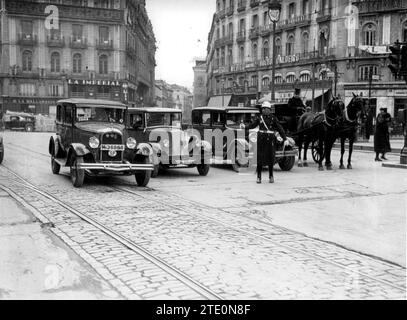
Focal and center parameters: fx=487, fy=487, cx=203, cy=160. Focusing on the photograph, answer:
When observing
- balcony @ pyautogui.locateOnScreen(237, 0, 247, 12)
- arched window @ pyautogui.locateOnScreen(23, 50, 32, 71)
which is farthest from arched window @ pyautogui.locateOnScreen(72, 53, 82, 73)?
balcony @ pyautogui.locateOnScreen(237, 0, 247, 12)

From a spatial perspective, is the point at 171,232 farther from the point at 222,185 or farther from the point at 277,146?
the point at 277,146

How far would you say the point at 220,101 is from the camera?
179 feet

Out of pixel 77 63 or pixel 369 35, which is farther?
pixel 77 63

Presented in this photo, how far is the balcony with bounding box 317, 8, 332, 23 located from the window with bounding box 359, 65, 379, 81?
510 cm

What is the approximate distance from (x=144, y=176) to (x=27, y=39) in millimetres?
53396

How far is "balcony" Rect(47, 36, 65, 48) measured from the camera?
59.2 m

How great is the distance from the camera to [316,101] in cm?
4219

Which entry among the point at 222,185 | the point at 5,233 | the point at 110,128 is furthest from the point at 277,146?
the point at 5,233

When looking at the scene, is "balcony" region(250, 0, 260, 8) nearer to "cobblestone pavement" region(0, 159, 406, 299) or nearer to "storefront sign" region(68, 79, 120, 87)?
"storefront sign" region(68, 79, 120, 87)

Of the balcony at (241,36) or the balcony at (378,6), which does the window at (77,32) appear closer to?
the balcony at (241,36)

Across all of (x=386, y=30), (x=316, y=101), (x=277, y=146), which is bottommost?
(x=277, y=146)

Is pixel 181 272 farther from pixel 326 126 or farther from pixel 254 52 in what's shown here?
pixel 254 52

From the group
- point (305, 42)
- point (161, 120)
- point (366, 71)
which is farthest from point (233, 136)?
point (305, 42)
